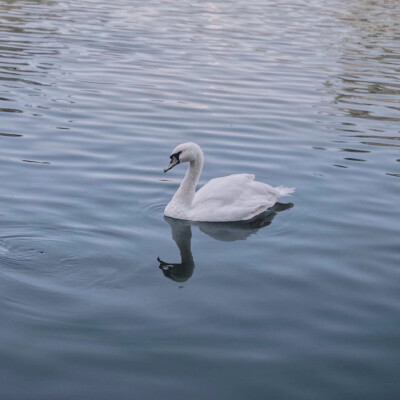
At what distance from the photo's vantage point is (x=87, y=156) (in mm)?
15336

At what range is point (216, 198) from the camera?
12523 mm

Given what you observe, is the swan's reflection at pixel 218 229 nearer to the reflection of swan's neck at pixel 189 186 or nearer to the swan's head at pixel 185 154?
the reflection of swan's neck at pixel 189 186

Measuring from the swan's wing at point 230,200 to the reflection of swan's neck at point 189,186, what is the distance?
0.29ft

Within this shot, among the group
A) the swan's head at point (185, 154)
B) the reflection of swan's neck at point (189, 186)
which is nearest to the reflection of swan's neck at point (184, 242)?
the reflection of swan's neck at point (189, 186)

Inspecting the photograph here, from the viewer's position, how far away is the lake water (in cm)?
811

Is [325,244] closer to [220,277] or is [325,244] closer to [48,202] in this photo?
[220,277]

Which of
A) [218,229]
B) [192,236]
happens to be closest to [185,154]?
[218,229]

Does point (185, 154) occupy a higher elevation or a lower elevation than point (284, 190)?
higher

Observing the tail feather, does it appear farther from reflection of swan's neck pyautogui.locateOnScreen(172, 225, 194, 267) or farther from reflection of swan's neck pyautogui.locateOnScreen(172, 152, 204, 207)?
reflection of swan's neck pyautogui.locateOnScreen(172, 225, 194, 267)

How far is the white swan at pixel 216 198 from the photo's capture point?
12445 mm

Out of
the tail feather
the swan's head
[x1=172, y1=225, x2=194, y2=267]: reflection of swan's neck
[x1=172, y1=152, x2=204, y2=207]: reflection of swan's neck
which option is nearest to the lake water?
[x1=172, y1=225, x2=194, y2=267]: reflection of swan's neck

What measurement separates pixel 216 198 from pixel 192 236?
2.61 ft

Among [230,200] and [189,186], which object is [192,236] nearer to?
[230,200]

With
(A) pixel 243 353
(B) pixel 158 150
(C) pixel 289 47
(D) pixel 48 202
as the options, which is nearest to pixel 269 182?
(B) pixel 158 150
